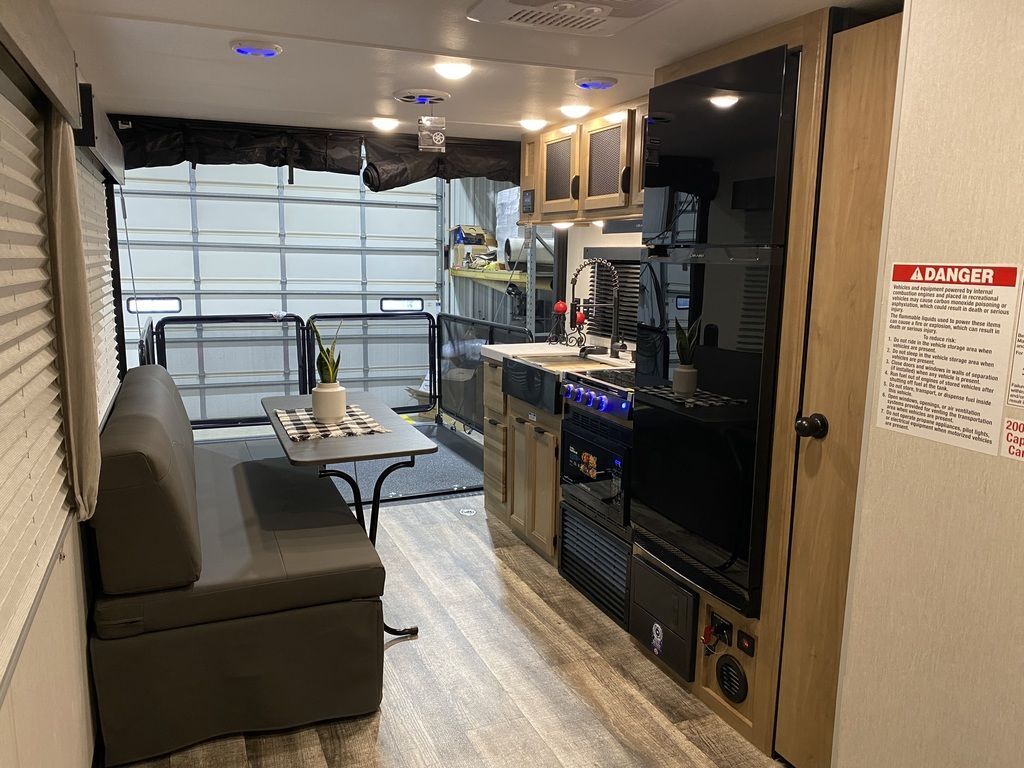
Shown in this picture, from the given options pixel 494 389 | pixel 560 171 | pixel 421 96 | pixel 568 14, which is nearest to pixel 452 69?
pixel 421 96

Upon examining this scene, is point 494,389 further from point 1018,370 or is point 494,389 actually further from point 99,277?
point 1018,370

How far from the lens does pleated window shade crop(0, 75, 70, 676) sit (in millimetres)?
1411

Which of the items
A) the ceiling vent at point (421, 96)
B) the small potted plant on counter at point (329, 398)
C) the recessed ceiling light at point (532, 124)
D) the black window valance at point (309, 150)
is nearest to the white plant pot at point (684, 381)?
the small potted plant on counter at point (329, 398)

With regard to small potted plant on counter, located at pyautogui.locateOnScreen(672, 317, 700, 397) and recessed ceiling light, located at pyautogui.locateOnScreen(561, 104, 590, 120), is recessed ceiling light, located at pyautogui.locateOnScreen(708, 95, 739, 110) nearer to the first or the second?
small potted plant on counter, located at pyautogui.locateOnScreen(672, 317, 700, 397)

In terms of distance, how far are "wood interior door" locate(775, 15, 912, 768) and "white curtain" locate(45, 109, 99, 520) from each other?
6.47 ft

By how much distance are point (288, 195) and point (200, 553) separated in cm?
550

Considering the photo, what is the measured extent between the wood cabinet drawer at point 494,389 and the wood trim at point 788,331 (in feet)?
6.78

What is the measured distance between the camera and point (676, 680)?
2814 mm

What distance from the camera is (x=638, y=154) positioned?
3316 millimetres

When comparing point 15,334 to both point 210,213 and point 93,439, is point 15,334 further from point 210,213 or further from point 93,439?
point 210,213

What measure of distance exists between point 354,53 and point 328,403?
1.39m

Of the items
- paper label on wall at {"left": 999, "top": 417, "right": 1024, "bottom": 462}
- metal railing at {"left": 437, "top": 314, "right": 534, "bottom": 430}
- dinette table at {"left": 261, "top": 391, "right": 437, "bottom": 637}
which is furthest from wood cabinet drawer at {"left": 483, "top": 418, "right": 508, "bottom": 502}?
paper label on wall at {"left": 999, "top": 417, "right": 1024, "bottom": 462}

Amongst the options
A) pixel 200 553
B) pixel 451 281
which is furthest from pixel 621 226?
pixel 451 281

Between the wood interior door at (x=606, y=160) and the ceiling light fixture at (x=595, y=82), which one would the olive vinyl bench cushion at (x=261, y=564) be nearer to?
the wood interior door at (x=606, y=160)
